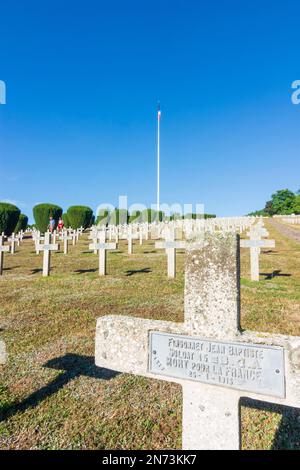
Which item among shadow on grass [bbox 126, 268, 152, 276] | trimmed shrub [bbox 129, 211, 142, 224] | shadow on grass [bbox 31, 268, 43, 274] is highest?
trimmed shrub [bbox 129, 211, 142, 224]

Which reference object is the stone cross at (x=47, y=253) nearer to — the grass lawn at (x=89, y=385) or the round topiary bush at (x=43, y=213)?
the grass lawn at (x=89, y=385)

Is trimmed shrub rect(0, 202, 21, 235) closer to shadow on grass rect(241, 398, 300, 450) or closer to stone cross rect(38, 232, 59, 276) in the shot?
stone cross rect(38, 232, 59, 276)

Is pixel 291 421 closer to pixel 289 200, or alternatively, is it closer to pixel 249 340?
pixel 249 340

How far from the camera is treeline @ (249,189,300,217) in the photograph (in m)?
98.2

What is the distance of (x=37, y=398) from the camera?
9.59 feet

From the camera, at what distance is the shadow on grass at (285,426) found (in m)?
2.36

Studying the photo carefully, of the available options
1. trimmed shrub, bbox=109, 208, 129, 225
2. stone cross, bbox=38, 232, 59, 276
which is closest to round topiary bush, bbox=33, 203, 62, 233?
trimmed shrub, bbox=109, 208, 129, 225

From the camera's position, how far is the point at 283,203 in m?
107

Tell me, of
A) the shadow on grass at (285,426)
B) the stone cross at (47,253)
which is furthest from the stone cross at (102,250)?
the shadow on grass at (285,426)

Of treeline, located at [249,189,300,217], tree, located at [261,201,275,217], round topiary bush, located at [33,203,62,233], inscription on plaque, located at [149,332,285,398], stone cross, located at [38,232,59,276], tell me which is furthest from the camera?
tree, located at [261,201,275,217]

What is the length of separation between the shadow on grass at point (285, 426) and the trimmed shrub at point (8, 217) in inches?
1191

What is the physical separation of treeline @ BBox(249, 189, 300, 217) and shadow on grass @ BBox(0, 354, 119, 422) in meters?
101

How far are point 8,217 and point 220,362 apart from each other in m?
31.3
